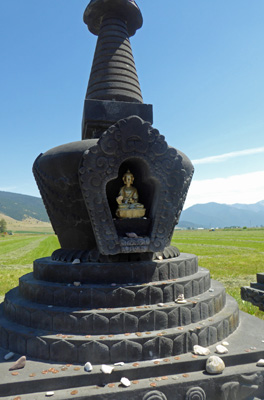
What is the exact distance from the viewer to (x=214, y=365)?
395cm

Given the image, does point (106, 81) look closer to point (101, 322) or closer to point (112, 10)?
point (112, 10)

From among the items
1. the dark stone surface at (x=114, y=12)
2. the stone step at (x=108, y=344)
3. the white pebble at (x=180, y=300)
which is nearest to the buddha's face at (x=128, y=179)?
the white pebble at (x=180, y=300)

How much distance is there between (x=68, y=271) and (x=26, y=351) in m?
1.39

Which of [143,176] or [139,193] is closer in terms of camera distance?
[143,176]

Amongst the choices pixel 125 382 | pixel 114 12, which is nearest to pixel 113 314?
pixel 125 382

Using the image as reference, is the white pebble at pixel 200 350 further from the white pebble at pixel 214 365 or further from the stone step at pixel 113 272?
the stone step at pixel 113 272

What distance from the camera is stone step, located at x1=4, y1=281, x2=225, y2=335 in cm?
433

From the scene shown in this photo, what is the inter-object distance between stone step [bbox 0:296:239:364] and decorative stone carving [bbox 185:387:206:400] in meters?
0.54

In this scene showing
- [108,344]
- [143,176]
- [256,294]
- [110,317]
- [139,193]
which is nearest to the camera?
[108,344]

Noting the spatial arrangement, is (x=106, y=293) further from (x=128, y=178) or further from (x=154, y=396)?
(x=128, y=178)

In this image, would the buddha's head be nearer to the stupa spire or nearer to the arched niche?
the arched niche

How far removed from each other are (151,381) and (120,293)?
134 cm

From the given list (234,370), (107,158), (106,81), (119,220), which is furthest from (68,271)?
(106,81)

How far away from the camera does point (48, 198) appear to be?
6168 millimetres
